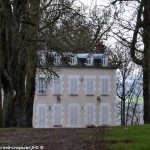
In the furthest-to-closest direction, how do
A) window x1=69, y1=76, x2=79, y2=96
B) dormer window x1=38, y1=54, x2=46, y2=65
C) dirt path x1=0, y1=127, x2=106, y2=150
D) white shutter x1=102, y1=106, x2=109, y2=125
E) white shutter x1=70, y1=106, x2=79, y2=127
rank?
window x1=69, y1=76, x2=79, y2=96, white shutter x1=102, y1=106, x2=109, y2=125, white shutter x1=70, y1=106, x2=79, y2=127, dormer window x1=38, y1=54, x2=46, y2=65, dirt path x1=0, y1=127, x2=106, y2=150

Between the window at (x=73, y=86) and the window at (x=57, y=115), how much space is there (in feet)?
8.19

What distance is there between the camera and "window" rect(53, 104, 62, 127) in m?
61.6

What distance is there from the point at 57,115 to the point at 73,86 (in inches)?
182

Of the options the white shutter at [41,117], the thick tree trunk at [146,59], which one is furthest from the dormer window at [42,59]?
the white shutter at [41,117]

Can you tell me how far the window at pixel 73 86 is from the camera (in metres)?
63.7

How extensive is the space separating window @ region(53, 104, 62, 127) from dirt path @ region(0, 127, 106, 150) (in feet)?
160

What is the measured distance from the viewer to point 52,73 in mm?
25250

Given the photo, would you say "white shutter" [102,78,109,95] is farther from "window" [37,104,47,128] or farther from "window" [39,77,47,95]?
"window" [37,104,47,128]

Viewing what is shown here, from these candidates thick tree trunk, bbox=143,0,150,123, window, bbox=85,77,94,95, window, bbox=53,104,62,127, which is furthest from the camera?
window, bbox=85,77,94,95

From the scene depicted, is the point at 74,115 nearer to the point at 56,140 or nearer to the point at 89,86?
the point at 89,86

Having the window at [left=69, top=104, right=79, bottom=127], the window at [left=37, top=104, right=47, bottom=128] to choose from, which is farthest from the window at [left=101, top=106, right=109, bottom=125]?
the window at [left=37, top=104, right=47, bottom=128]

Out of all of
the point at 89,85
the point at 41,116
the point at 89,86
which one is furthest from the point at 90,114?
the point at 41,116

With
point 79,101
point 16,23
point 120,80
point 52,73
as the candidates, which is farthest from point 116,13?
point 79,101

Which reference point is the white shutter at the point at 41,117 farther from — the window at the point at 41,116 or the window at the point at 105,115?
the window at the point at 105,115
